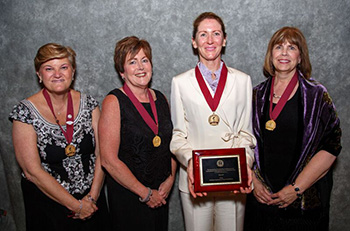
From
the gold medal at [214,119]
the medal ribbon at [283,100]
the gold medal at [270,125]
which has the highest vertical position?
the medal ribbon at [283,100]

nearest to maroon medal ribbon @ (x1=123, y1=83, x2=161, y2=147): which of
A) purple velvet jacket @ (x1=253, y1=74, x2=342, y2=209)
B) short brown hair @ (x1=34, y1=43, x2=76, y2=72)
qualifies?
short brown hair @ (x1=34, y1=43, x2=76, y2=72)

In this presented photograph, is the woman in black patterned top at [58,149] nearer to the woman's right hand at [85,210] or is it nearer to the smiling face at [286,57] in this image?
the woman's right hand at [85,210]

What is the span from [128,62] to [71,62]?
17.6 inches

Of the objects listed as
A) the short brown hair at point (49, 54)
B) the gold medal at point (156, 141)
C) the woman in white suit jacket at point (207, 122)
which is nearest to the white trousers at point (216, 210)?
the woman in white suit jacket at point (207, 122)

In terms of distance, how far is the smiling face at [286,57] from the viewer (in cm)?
233

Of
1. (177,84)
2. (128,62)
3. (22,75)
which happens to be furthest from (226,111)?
(22,75)

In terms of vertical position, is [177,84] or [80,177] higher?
[177,84]

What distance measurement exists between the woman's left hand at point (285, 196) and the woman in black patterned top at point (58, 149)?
1.47 m

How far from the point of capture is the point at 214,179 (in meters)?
2.00

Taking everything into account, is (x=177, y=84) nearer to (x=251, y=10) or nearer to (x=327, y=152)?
(x=251, y=10)

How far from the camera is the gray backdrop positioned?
2707 mm

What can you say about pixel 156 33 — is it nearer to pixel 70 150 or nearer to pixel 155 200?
pixel 70 150

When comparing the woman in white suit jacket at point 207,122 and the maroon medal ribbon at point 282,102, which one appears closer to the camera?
the woman in white suit jacket at point 207,122

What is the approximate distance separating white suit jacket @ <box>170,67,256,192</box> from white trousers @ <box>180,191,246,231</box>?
0.50 feet
